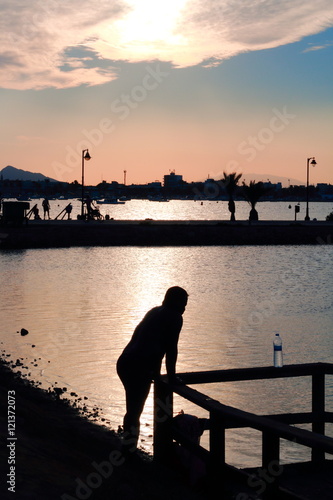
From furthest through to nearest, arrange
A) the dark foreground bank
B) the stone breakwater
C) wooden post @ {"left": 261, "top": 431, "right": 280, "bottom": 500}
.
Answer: the stone breakwater, the dark foreground bank, wooden post @ {"left": 261, "top": 431, "right": 280, "bottom": 500}

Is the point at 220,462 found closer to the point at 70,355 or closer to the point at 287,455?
the point at 287,455

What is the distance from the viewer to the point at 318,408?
6359 mm

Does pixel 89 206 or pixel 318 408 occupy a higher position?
pixel 89 206

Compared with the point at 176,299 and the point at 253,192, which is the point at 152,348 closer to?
the point at 176,299

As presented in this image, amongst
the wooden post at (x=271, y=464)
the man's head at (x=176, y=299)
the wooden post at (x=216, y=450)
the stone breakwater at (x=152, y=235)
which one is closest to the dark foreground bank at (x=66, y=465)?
the wooden post at (x=216, y=450)

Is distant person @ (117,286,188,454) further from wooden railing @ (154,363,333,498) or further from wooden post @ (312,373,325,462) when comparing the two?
wooden post @ (312,373,325,462)

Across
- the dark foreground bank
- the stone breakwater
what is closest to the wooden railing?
the dark foreground bank

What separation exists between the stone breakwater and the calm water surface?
436cm

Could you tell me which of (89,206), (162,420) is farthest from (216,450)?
(89,206)

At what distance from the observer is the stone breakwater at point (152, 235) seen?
4931 cm

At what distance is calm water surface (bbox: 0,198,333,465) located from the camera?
12.7 m

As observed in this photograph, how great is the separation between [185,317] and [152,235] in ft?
106

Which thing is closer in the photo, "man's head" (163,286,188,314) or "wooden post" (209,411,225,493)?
"wooden post" (209,411,225,493)

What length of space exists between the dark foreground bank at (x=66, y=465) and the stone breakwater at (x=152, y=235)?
4030 cm
